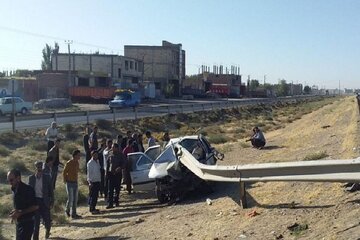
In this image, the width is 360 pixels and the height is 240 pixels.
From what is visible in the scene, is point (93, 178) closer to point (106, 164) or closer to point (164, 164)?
point (106, 164)

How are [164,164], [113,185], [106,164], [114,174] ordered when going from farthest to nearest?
[106,164] → [164,164] → [113,185] → [114,174]

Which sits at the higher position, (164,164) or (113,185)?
(164,164)

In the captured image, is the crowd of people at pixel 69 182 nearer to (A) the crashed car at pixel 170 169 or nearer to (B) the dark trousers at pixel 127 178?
(B) the dark trousers at pixel 127 178

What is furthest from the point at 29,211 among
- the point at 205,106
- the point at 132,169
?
the point at 205,106

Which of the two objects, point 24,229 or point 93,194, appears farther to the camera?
point 93,194

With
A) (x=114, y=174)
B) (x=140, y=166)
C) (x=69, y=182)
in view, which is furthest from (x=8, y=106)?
(x=69, y=182)

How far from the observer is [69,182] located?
12.4 m

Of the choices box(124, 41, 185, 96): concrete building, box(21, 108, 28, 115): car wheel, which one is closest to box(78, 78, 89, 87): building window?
box(124, 41, 185, 96): concrete building

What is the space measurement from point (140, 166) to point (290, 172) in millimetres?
6620

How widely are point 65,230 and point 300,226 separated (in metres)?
5.71

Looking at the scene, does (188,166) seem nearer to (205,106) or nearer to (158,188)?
(158,188)

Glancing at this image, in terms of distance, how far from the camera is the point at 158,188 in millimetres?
13156

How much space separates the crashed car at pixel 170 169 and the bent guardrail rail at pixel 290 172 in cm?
136

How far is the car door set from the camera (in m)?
14.3
